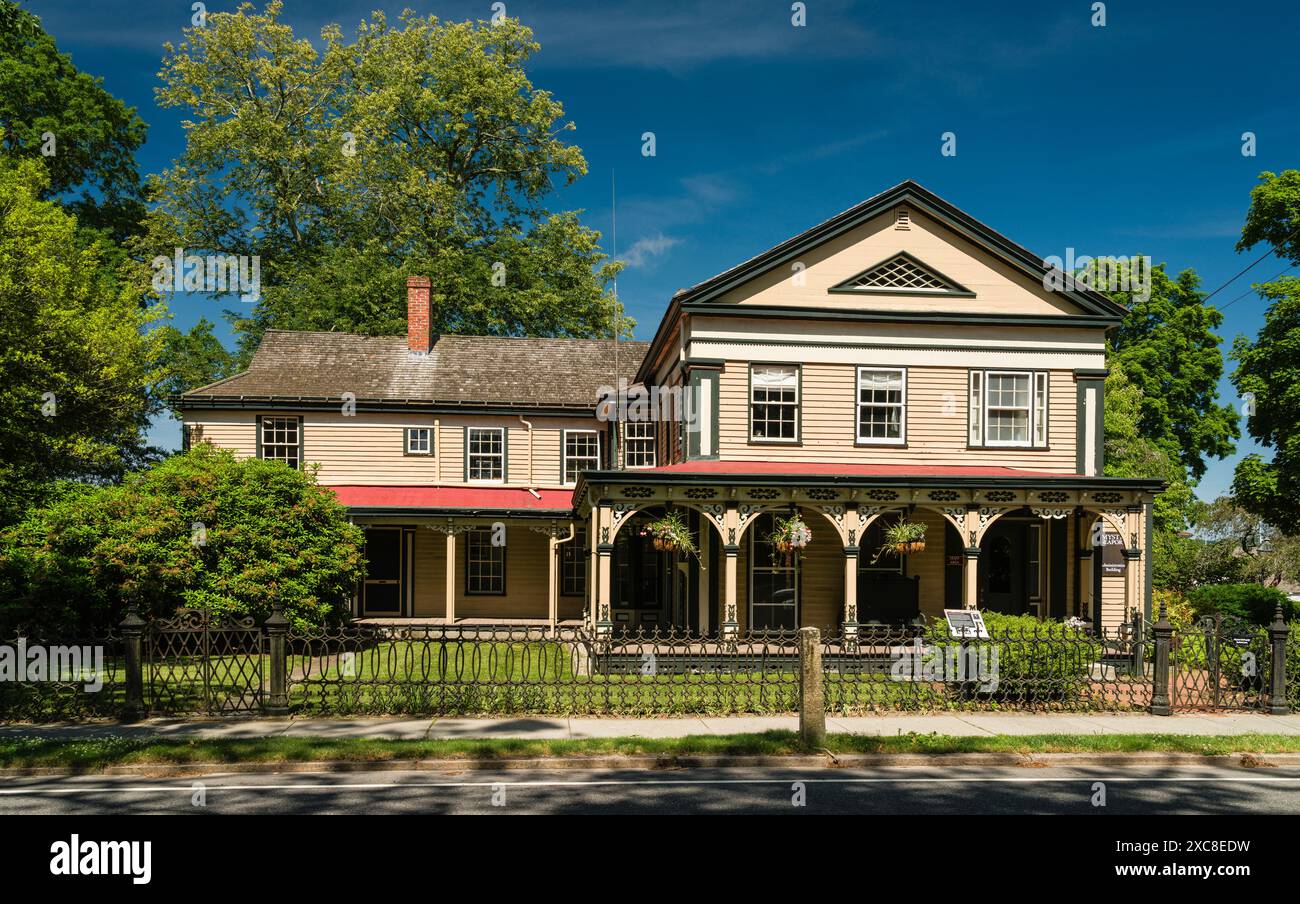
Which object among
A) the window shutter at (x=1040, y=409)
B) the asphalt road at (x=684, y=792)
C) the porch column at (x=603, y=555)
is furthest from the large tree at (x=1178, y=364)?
the asphalt road at (x=684, y=792)

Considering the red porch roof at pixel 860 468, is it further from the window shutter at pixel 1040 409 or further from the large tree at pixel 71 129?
the large tree at pixel 71 129

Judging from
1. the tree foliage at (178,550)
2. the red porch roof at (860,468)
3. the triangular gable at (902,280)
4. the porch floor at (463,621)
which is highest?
the triangular gable at (902,280)

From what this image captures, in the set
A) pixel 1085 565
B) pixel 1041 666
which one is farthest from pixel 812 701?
pixel 1085 565

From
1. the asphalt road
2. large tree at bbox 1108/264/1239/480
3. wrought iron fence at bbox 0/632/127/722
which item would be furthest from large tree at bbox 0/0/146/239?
large tree at bbox 1108/264/1239/480

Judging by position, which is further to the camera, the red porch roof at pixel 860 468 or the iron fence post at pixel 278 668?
the red porch roof at pixel 860 468

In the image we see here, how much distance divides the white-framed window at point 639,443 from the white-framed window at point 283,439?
32.4 feet

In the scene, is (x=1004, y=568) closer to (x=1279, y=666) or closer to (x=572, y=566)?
(x=1279, y=666)

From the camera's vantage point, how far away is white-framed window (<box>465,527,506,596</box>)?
28.1 m

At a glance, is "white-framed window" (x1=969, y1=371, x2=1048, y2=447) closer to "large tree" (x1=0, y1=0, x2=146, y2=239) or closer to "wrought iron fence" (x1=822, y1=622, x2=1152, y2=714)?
"wrought iron fence" (x1=822, y1=622, x2=1152, y2=714)

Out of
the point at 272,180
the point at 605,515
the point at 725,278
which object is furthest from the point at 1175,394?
the point at 272,180

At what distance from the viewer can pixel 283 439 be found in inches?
1091

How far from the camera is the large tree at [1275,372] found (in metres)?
26.9

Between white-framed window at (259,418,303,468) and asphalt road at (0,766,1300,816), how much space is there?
18588 millimetres

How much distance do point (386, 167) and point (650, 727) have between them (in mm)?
37279
